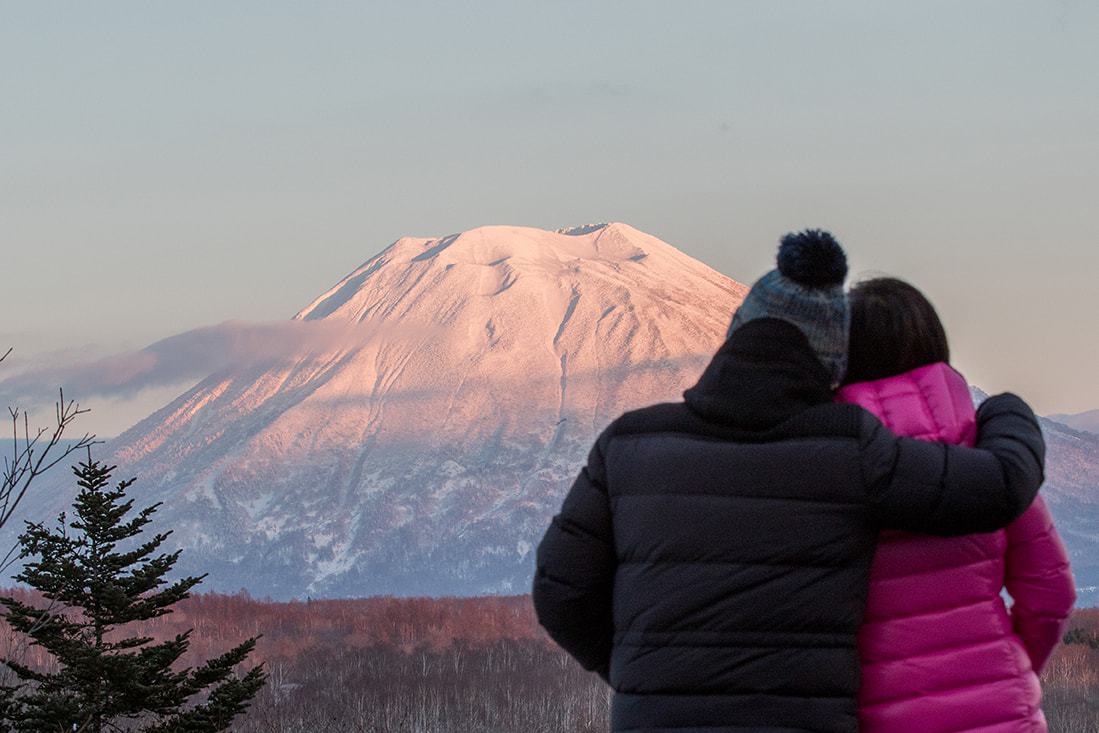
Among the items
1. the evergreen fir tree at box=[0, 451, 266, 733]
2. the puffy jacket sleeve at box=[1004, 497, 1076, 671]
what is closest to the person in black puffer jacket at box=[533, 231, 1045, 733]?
the puffy jacket sleeve at box=[1004, 497, 1076, 671]

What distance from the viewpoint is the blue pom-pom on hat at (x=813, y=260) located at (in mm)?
3764

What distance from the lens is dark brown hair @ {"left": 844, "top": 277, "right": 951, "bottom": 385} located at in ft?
12.5

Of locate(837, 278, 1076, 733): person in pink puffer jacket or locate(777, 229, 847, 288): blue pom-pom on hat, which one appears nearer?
locate(837, 278, 1076, 733): person in pink puffer jacket

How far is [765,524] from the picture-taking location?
3.51 meters

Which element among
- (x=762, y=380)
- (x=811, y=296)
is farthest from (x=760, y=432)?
(x=811, y=296)

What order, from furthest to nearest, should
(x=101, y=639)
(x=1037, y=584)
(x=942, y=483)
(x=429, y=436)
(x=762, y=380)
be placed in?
1. (x=429, y=436)
2. (x=101, y=639)
3. (x=1037, y=584)
4. (x=762, y=380)
5. (x=942, y=483)

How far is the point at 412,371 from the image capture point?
146 meters

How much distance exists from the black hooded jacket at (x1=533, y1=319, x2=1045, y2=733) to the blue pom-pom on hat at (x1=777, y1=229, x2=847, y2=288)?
0.55 ft

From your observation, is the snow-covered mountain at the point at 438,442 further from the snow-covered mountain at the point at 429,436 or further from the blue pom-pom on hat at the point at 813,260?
the blue pom-pom on hat at the point at 813,260

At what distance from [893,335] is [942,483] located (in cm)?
45

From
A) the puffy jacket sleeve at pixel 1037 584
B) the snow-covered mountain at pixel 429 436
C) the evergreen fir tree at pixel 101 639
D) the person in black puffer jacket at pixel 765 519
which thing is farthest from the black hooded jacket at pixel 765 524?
the snow-covered mountain at pixel 429 436

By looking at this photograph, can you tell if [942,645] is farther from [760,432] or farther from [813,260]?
[813,260]

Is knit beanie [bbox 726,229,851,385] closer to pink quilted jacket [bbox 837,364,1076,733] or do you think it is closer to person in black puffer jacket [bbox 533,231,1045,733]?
person in black puffer jacket [bbox 533,231,1045,733]

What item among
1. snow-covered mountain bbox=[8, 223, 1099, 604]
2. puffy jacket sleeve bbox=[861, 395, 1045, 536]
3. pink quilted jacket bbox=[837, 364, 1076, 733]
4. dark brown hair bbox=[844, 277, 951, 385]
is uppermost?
snow-covered mountain bbox=[8, 223, 1099, 604]
